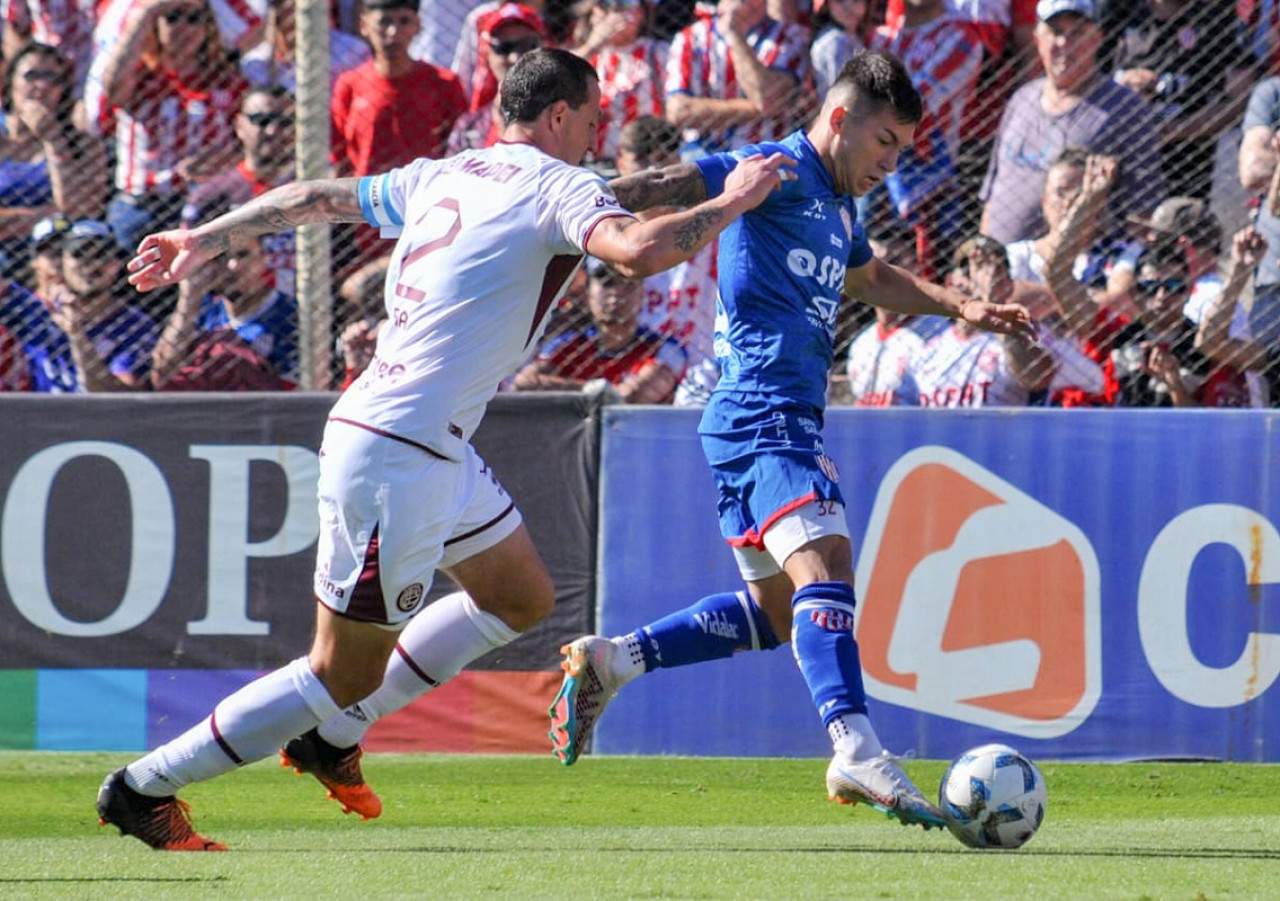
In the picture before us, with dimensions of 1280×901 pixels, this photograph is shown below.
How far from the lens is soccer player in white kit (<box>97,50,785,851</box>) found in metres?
4.94

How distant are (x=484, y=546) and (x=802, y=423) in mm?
985

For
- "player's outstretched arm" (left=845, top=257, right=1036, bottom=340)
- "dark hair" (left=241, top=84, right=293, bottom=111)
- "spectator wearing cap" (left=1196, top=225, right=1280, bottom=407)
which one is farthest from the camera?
"dark hair" (left=241, top=84, right=293, bottom=111)

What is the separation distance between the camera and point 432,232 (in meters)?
5.08

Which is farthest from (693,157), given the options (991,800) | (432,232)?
(991,800)

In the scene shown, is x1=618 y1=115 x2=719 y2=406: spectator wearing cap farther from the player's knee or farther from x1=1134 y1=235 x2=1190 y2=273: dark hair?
the player's knee

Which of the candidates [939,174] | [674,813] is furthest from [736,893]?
[939,174]

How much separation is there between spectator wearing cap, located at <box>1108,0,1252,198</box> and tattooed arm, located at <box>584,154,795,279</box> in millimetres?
4312

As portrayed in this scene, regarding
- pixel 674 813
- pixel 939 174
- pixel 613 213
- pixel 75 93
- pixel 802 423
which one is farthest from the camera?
pixel 75 93

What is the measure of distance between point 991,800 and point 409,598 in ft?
5.33

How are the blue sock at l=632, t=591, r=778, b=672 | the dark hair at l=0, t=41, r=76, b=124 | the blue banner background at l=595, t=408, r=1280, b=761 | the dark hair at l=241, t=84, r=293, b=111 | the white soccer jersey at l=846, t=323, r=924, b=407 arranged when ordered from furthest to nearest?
the dark hair at l=0, t=41, r=76, b=124 < the dark hair at l=241, t=84, r=293, b=111 < the white soccer jersey at l=846, t=323, r=924, b=407 < the blue banner background at l=595, t=408, r=1280, b=761 < the blue sock at l=632, t=591, r=778, b=672

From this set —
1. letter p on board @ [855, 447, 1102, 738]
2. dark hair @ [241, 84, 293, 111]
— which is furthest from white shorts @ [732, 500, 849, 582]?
dark hair @ [241, 84, 293, 111]

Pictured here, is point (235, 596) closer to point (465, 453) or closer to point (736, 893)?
point (465, 453)

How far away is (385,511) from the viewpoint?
194 inches

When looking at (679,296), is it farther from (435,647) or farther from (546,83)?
(546,83)
